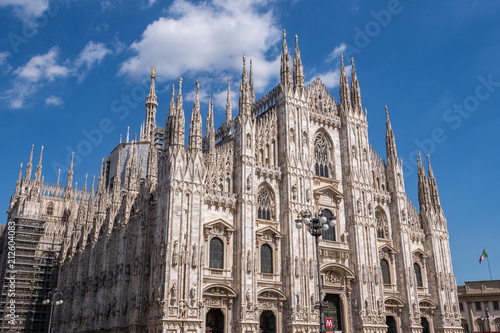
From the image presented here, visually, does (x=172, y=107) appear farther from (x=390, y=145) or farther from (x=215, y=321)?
(x=390, y=145)

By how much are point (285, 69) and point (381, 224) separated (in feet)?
60.7

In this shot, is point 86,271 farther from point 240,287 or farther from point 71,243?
point 240,287

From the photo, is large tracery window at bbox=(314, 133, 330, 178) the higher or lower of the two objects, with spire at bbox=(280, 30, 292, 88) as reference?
lower

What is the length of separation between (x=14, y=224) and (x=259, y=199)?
36.6m

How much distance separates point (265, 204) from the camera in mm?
40688

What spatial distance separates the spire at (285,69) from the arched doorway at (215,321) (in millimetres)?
21618

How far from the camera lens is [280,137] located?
43250 mm

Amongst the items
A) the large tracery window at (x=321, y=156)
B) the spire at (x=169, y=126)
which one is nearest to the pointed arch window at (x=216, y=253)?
the spire at (x=169, y=126)

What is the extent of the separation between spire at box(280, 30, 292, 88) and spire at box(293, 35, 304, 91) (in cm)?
77

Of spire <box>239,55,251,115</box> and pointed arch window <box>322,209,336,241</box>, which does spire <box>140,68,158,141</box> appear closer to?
spire <box>239,55,251,115</box>

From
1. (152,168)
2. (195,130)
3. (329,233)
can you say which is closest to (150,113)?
(152,168)

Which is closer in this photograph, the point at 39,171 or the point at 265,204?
the point at 265,204

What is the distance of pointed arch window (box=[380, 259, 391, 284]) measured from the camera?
1807 inches

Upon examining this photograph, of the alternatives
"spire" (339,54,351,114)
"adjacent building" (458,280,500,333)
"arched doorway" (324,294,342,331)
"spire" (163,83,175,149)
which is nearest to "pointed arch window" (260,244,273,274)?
"arched doorway" (324,294,342,331)
